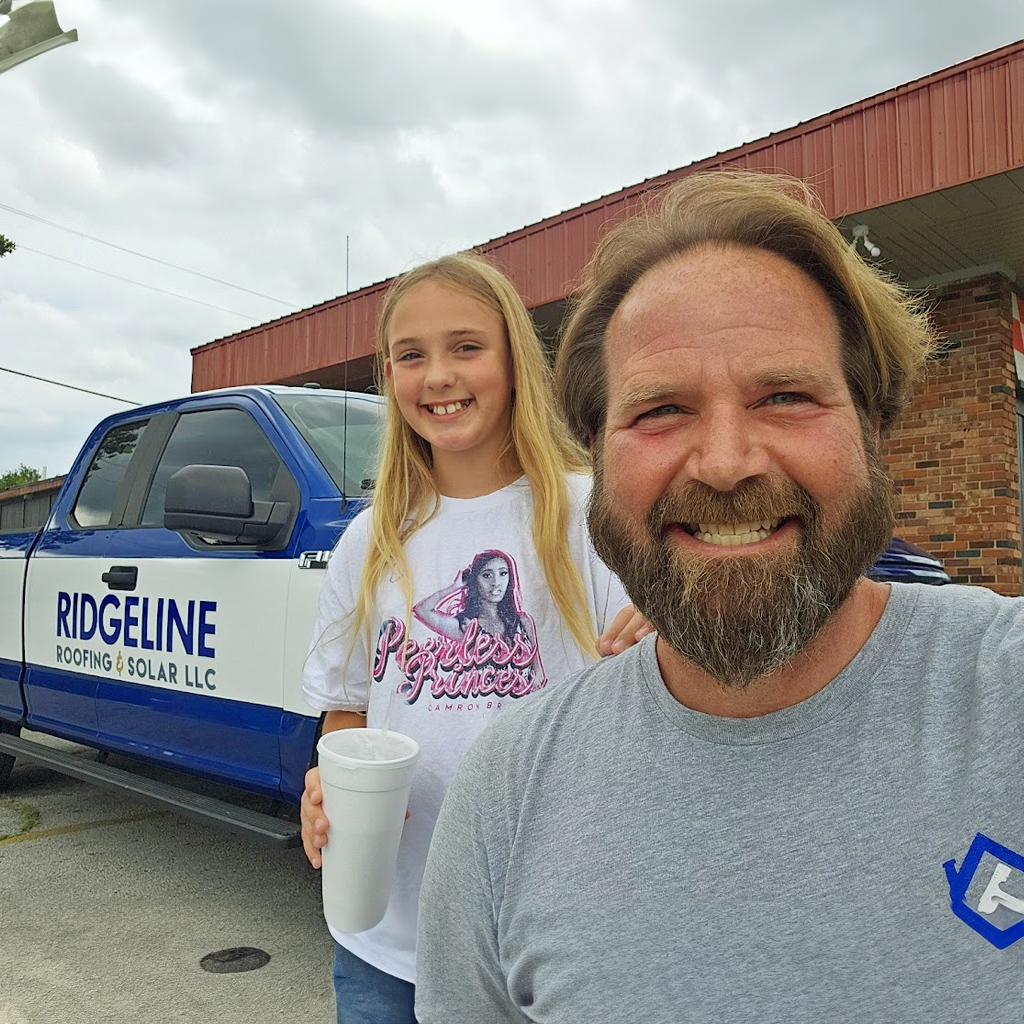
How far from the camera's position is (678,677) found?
47.2 inches

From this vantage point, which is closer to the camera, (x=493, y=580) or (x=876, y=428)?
(x=876, y=428)

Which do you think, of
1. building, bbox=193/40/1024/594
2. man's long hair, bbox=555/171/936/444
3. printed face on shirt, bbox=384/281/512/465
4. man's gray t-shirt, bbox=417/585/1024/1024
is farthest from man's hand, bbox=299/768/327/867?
building, bbox=193/40/1024/594

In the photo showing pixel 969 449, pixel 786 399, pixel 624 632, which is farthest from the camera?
pixel 969 449

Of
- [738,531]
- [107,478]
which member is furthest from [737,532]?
[107,478]

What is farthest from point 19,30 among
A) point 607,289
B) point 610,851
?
point 610,851

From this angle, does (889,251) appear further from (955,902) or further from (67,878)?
(955,902)

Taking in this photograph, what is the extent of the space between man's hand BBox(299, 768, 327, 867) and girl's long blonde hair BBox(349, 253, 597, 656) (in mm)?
312

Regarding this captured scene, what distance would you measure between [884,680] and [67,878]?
177 inches

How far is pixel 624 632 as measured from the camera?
1.67m

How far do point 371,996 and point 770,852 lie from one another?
44.4 inches

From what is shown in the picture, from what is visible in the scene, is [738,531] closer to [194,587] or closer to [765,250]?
[765,250]

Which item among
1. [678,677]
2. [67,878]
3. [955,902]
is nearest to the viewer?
[955,902]

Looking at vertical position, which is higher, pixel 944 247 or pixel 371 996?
pixel 944 247

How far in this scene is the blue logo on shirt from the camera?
90 cm
